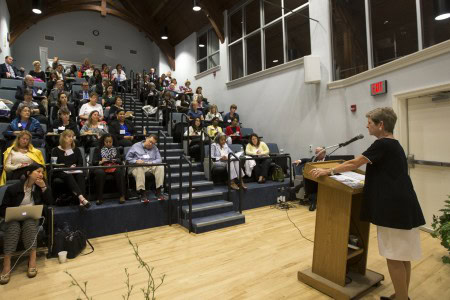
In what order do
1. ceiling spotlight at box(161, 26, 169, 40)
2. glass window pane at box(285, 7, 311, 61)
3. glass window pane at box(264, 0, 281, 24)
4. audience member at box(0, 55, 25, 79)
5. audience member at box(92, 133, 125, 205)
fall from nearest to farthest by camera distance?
audience member at box(92, 133, 125, 205), glass window pane at box(285, 7, 311, 61), audience member at box(0, 55, 25, 79), glass window pane at box(264, 0, 281, 24), ceiling spotlight at box(161, 26, 169, 40)

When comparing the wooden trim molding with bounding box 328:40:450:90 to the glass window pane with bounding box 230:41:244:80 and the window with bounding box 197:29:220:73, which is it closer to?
the glass window pane with bounding box 230:41:244:80

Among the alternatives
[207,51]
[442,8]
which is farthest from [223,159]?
[207,51]

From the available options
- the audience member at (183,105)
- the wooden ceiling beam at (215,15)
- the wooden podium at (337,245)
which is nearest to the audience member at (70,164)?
the wooden podium at (337,245)

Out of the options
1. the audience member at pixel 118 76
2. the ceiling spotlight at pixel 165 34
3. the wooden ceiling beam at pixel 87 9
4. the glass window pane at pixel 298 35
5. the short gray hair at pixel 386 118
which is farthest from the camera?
the ceiling spotlight at pixel 165 34

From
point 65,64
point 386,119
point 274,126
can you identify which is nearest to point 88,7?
point 65,64

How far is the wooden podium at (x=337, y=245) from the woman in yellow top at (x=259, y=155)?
3.19 meters

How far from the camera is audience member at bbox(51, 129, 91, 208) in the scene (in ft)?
11.7

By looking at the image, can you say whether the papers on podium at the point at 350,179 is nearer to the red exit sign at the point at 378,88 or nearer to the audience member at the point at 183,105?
the red exit sign at the point at 378,88

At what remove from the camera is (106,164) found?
412cm

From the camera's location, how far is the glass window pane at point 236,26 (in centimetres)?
852

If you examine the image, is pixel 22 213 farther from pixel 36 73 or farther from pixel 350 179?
pixel 36 73

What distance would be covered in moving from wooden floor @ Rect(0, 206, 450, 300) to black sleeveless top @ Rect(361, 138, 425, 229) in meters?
0.78

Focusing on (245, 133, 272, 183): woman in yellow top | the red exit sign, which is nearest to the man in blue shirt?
(245, 133, 272, 183): woman in yellow top

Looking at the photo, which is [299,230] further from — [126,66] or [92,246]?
[126,66]
